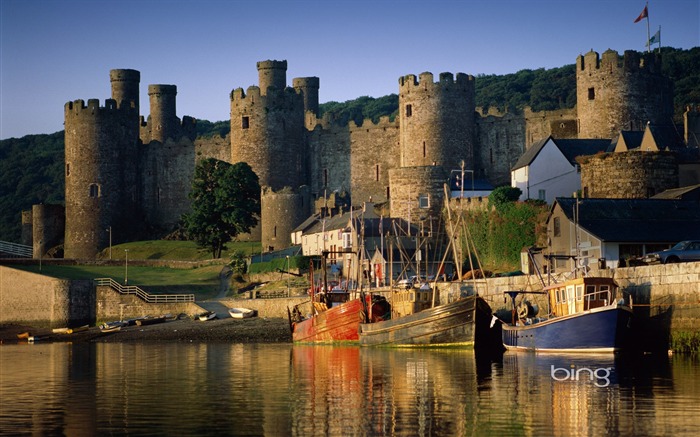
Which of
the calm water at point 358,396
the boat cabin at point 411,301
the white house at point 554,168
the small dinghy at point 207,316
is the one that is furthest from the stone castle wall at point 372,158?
the calm water at point 358,396

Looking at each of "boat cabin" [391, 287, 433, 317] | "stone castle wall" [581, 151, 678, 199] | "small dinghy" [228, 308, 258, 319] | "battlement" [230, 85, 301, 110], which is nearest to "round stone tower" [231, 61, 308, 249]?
"battlement" [230, 85, 301, 110]

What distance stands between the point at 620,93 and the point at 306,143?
79.0 feet

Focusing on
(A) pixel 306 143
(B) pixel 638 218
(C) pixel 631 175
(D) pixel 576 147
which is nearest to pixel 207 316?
(C) pixel 631 175

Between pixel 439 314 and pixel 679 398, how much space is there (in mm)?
14601

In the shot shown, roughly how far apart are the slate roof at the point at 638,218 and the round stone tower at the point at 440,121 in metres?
22.9

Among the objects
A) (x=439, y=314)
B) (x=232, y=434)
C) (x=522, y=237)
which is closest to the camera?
(x=232, y=434)

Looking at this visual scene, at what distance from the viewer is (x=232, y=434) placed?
22531 millimetres

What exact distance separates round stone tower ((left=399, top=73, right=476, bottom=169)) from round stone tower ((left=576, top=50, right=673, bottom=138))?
26.1 ft

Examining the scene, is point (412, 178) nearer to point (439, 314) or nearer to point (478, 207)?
point (478, 207)

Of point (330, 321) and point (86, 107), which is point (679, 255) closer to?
point (330, 321)

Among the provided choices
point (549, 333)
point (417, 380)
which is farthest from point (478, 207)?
point (417, 380)

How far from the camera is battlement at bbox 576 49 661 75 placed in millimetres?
65562

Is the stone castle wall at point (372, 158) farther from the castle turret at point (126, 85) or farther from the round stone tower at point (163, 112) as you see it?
the castle turret at point (126, 85)

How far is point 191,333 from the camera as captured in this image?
52156 millimetres
